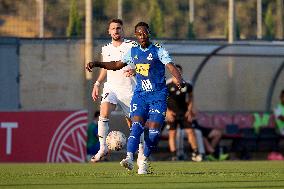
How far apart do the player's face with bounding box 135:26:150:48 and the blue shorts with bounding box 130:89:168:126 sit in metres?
0.71

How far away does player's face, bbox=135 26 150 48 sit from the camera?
50.8 feet

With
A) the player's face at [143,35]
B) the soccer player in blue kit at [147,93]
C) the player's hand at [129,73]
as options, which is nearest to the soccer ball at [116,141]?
the player's hand at [129,73]

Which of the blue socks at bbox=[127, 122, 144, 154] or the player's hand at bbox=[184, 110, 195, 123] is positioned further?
the player's hand at bbox=[184, 110, 195, 123]

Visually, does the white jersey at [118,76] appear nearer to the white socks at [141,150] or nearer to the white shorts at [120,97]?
the white shorts at [120,97]

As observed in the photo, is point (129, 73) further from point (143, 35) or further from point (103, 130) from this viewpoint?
point (143, 35)

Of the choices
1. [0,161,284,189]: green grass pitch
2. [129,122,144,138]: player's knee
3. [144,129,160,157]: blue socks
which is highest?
[129,122,144,138]: player's knee

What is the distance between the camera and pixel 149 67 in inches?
615

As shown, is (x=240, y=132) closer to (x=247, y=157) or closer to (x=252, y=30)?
(x=247, y=157)

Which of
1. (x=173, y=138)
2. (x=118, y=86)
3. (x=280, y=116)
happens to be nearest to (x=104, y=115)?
(x=118, y=86)

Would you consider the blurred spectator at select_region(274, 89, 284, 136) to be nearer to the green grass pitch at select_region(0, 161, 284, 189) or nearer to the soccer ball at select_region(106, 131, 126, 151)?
the soccer ball at select_region(106, 131, 126, 151)

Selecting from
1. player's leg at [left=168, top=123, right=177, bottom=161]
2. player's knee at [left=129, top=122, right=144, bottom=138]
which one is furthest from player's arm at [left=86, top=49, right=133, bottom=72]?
player's leg at [left=168, top=123, right=177, bottom=161]

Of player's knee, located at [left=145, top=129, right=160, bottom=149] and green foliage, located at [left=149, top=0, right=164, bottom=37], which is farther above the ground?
green foliage, located at [left=149, top=0, right=164, bottom=37]

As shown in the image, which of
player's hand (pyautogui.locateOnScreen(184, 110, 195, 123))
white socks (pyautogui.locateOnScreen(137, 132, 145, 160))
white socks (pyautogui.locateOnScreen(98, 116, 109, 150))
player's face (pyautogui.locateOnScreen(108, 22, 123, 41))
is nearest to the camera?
white socks (pyautogui.locateOnScreen(137, 132, 145, 160))

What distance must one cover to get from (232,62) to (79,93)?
14.4 ft
